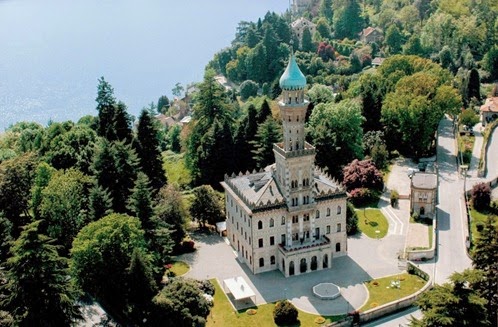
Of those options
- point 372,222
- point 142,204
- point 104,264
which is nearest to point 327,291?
point 372,222

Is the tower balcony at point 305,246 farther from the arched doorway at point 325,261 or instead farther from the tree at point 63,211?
the tree at point 63,211

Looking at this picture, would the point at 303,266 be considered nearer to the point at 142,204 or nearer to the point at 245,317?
the point at 245,317

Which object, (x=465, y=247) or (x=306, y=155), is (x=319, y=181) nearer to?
(x=306, y=155)

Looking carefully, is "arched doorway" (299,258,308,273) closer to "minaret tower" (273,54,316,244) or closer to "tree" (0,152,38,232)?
"minaret tower" (273,54,316,244)

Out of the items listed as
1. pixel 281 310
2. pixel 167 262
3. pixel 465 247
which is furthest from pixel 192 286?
pixel 465 247

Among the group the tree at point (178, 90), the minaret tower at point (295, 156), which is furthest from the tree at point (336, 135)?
the tree at point (178, 90)

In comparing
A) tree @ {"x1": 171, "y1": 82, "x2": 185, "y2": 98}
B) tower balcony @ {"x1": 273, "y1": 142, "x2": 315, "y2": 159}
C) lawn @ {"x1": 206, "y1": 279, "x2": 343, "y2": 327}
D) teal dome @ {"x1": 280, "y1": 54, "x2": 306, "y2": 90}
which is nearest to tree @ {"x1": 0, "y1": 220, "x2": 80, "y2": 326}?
lawn @ {"x1": 206, "y1": 279, "x2": 343, "y2": 327}
